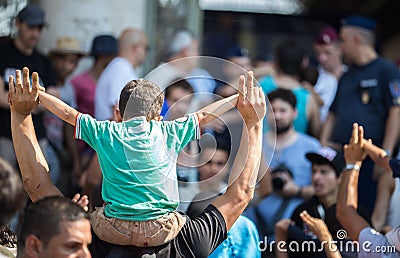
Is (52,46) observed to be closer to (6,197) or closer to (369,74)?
(369,74)

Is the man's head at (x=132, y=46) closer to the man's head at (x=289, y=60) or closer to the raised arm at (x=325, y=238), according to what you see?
the man's head at (x=289, y=60)

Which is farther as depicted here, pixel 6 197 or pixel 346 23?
pixel 346 23

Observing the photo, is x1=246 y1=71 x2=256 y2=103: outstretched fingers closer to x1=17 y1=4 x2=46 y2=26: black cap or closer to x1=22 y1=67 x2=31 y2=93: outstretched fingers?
x1=22 y1=67 x2=31 y2=93: outstretched fingers

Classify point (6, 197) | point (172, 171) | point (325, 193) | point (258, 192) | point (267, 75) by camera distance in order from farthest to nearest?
point (267, 75) < point (258, 192) < point (325, 193) < point (172, 171) < point (6, 197)

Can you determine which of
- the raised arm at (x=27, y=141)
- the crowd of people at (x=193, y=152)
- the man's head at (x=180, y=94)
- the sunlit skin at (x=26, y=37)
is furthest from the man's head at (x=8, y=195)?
the sunlit skin at (x=26, y=37)

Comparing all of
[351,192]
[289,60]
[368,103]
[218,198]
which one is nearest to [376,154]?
[351,192]

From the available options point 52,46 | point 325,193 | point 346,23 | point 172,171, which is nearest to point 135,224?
point 172,171

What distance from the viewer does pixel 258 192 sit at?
660cm

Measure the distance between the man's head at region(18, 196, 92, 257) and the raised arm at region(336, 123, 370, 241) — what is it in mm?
1820

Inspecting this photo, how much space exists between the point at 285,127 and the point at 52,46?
8.44 feet

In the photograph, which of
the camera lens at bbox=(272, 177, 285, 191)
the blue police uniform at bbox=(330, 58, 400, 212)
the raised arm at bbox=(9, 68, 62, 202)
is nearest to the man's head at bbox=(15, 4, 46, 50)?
the camera lens at bbox=(272, 177, 285, 191)

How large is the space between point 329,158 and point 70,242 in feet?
9.40

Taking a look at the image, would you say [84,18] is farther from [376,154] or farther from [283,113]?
[376,154]

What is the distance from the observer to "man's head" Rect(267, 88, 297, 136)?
22.4 ft
